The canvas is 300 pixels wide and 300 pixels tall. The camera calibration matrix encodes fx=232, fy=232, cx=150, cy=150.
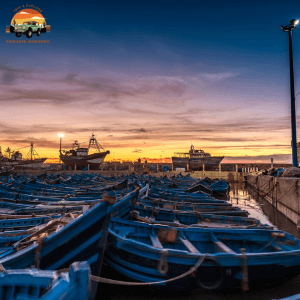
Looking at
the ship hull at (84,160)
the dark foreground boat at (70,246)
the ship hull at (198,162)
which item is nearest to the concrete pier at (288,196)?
the dark foreground boat at (70,246)

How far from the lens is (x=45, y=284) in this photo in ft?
9.37

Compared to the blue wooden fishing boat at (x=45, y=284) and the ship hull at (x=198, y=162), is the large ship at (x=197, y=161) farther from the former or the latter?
the blue wooden fishing boat at (x=45, y=284)

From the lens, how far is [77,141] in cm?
8550

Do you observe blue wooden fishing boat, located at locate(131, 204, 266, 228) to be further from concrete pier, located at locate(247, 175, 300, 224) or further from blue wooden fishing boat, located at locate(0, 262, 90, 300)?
blue wooden fishing boat, located at locate(0, 262, 90, 300)

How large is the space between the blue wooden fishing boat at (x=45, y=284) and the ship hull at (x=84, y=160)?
71.0 m

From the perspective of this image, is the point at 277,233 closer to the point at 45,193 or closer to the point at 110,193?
the point at 110,193

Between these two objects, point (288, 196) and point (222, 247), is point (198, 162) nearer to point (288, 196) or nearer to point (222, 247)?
point (288, 196)

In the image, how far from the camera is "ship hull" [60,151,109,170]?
72812mm

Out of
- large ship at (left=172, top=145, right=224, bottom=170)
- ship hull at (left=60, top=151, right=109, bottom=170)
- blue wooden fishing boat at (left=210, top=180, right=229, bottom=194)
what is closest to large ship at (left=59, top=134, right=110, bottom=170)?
ship hull at (left=60, top=151, right=109, bottom=170)

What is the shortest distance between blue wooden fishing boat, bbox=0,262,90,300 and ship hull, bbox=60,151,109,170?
71041 mm

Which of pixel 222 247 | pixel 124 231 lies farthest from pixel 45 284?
pixel 222 247

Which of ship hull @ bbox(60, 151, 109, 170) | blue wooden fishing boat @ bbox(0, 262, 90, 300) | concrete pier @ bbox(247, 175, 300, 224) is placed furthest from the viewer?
ship hull @ bbox(60, 151, 109, 170)

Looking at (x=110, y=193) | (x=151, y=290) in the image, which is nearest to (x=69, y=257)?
(x=110, y=193)

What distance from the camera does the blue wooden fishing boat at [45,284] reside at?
2.61 meters
